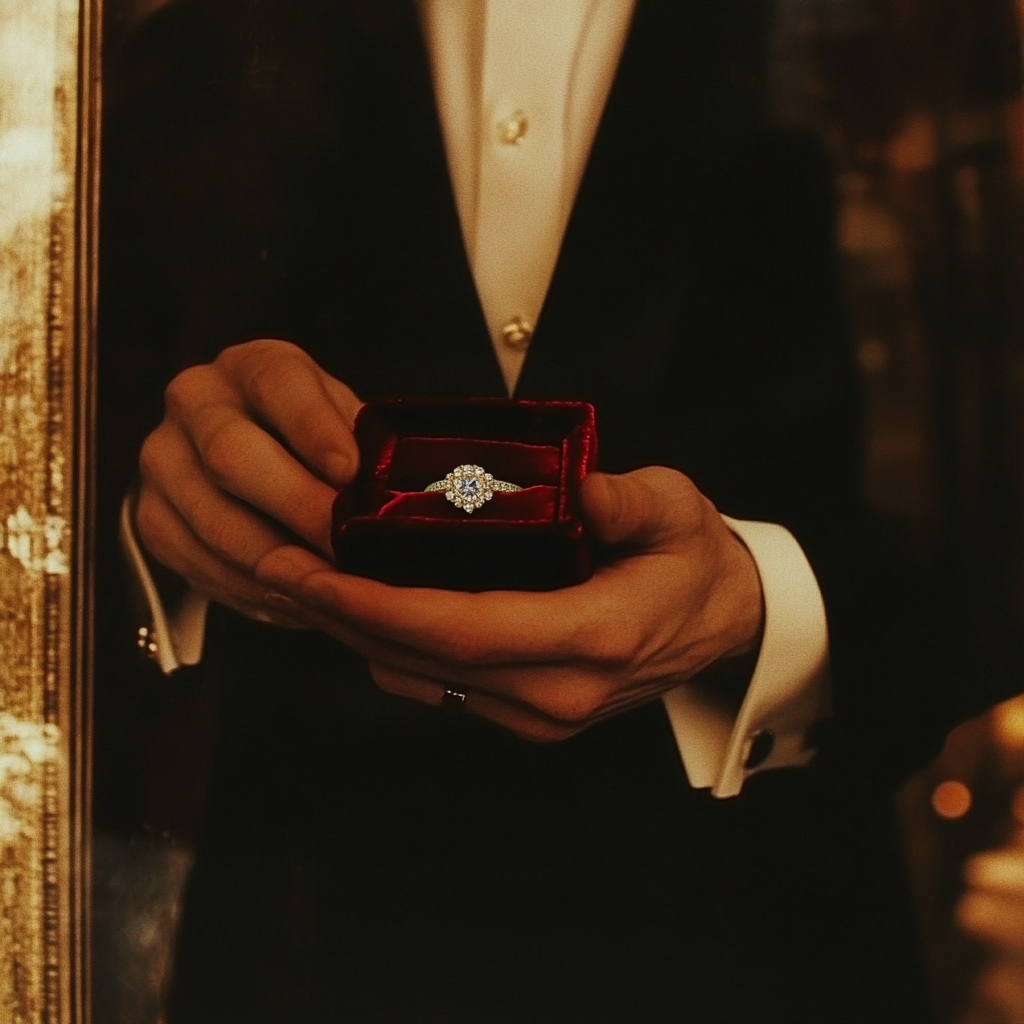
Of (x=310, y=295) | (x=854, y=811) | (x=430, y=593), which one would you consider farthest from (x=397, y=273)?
(x=854, y=811)

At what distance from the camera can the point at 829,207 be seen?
4.06ft

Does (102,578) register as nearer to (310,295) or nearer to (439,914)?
(310,295)

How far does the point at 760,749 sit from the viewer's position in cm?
125

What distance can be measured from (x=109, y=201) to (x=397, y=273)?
38 cm

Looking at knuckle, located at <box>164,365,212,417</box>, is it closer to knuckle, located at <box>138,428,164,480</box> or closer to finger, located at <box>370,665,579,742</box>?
knuckle, located at <box>138,428,164,480</box>

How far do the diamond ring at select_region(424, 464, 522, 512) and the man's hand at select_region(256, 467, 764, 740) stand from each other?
90mm

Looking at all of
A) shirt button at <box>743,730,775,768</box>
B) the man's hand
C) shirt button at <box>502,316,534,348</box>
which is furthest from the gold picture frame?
shirt button at <box>743,730,775,768</box>

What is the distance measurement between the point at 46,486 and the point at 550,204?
0.70 meters

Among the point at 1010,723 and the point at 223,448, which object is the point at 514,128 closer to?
the point at 223,448

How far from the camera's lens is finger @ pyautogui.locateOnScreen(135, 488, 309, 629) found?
4.19ft

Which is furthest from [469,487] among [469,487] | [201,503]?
[201,503]

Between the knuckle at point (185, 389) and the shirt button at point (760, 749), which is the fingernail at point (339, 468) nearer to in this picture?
the knuckle at point (185, 389)

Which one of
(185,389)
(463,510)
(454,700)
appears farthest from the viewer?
(185,389)

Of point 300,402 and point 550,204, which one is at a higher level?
point 550,204
